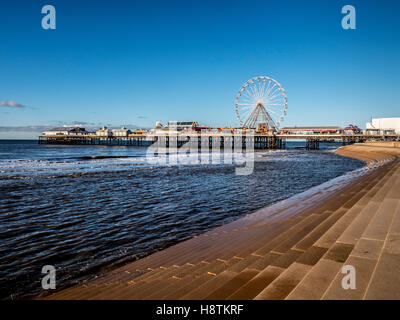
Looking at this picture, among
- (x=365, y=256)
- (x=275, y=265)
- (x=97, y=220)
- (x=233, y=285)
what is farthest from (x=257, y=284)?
(x=97, y=220)

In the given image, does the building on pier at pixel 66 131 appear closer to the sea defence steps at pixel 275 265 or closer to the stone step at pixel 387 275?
the sea defence steps at pixel 275 265

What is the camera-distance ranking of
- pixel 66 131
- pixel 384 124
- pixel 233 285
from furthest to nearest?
pixel 66 131 < pixel 384 124 < pixel 233 285

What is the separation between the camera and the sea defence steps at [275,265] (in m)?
3.19

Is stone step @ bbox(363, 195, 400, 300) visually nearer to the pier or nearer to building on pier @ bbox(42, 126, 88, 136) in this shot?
the pier

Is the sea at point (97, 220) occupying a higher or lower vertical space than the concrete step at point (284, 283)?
lower

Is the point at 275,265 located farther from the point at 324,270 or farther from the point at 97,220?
the point at 97,220

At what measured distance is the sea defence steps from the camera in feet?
10.5

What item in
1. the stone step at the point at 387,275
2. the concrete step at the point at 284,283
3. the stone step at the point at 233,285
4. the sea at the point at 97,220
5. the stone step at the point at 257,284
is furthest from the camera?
the sea at the point at 97,220

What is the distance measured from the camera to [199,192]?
48.9ft

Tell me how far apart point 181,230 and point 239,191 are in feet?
24.6

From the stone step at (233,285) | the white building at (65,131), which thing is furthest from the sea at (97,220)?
the white building at (65,131)

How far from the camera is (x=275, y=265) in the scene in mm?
4211
